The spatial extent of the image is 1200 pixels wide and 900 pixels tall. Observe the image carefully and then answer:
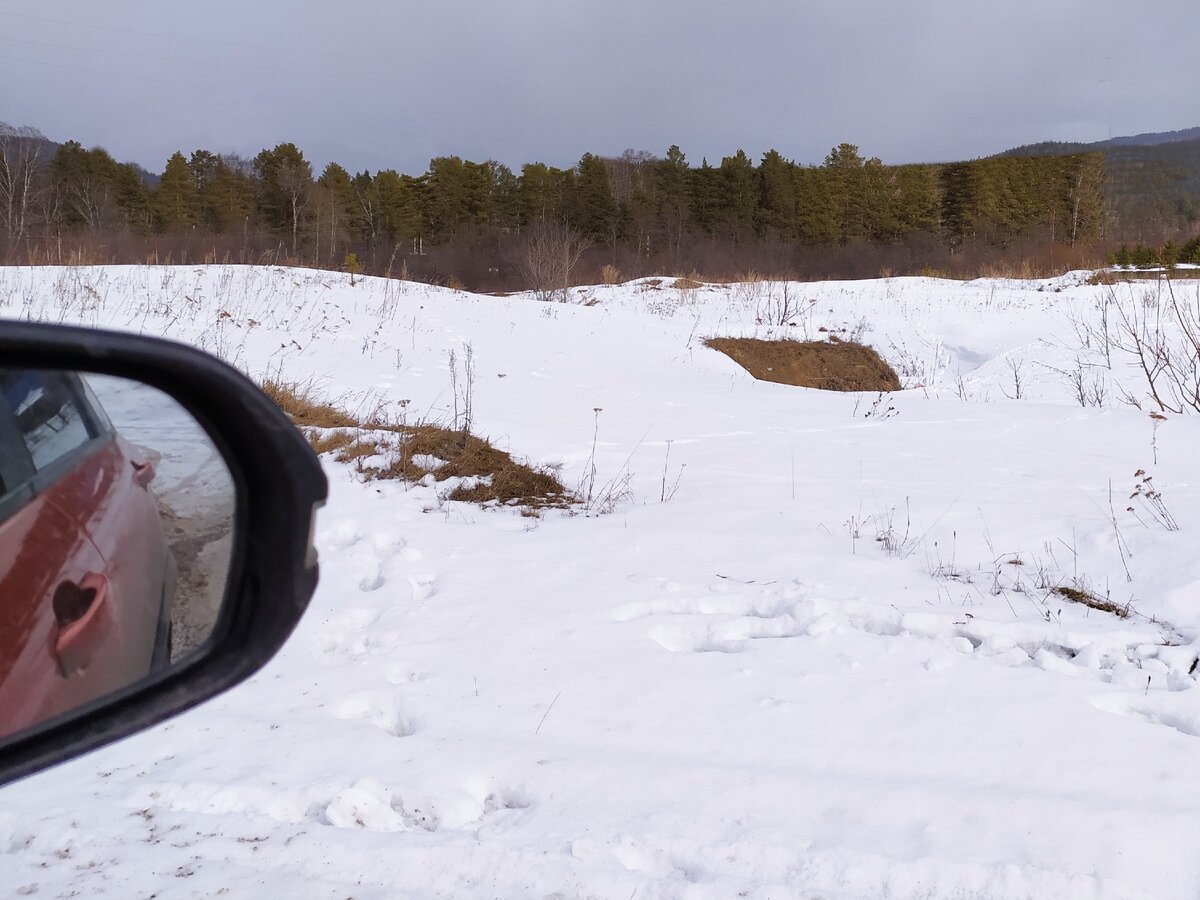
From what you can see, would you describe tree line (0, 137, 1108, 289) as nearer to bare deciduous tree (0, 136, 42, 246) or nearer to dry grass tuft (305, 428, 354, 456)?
bare deciduous tree (0, 136, 42, 246)

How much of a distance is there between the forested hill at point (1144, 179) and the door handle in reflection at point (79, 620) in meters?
50.1

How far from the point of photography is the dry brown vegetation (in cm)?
484

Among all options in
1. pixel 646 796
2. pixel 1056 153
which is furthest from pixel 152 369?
pixel 1056 153

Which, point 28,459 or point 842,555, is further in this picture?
point 842,555

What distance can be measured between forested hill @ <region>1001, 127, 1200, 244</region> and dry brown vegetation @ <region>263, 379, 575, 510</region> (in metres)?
46.6

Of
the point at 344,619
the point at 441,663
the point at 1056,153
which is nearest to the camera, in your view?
the point at 441,663

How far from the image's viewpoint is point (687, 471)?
551cm

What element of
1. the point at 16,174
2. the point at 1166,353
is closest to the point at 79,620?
the point at 1166,353

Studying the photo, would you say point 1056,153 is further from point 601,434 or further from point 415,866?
point 415,866

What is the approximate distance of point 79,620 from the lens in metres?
0.82

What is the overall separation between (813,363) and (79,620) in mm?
14901

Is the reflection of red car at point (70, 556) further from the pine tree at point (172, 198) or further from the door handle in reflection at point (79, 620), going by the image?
the pine tree at point (172, 198)

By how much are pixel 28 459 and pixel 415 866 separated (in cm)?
118

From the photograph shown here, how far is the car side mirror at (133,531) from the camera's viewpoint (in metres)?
0.80
